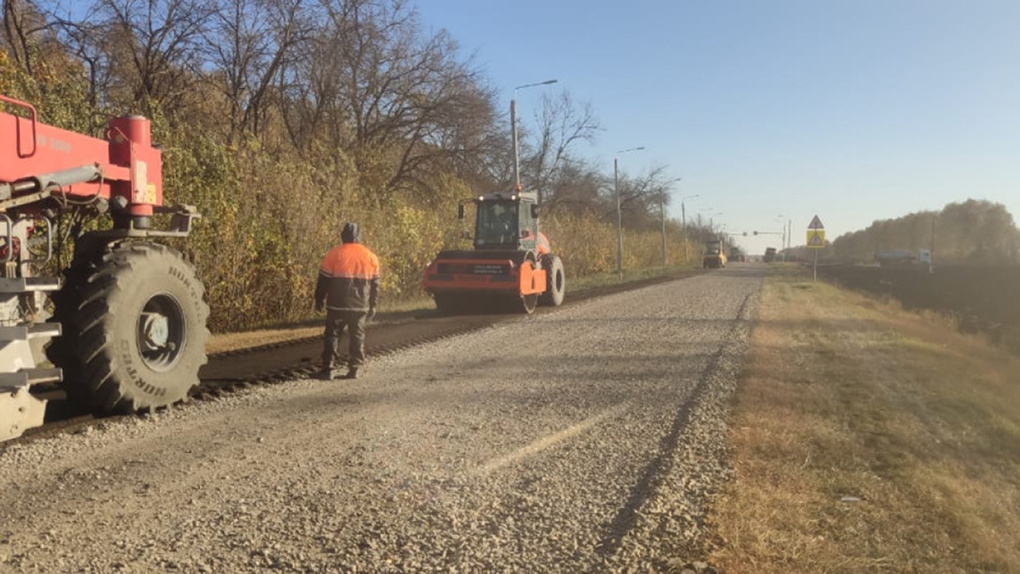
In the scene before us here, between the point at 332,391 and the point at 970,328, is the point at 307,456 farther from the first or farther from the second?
the point at 970,328

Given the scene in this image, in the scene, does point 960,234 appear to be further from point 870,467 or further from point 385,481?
point 385,481

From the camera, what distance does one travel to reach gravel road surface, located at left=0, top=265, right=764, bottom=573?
3564 millimetres

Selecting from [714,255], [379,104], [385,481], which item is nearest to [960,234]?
[714,255]

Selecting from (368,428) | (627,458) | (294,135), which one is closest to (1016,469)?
(627,458)

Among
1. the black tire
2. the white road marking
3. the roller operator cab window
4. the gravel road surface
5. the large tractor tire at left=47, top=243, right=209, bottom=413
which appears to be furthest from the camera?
the roller operator cab window

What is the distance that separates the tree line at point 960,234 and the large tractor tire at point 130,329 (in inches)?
3619

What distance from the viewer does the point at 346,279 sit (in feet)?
27.3

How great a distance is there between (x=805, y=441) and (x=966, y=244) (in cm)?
11936

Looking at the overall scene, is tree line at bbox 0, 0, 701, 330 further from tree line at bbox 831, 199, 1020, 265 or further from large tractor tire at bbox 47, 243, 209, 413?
tree line at bbox 831, 199, 1020, 265

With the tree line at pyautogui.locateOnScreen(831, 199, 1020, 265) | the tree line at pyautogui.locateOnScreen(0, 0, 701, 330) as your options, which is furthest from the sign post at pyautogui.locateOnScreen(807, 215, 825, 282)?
the tree line at pyautogui.locateOnScreen(831, 199, 1020, 265)

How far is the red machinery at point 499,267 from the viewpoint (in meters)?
15.9

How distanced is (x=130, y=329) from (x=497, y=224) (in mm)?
12432

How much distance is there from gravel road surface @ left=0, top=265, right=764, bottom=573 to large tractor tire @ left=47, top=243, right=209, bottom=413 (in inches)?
11.4


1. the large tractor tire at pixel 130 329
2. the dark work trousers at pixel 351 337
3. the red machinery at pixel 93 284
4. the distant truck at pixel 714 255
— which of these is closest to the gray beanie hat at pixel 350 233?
the dark work trousers at pixel 351 337
